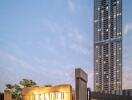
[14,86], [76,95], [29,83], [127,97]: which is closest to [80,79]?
[76,95]

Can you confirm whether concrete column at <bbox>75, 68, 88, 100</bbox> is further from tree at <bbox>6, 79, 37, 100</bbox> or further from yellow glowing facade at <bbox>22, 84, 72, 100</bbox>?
tree at <bbox>6, 79, 37, 100</bbox>

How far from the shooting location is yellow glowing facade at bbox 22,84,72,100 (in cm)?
2116

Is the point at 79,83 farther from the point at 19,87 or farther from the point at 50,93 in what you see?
the point at 19,87

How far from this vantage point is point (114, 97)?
57.8 m

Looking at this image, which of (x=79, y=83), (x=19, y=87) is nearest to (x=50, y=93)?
(x=79, y=83)

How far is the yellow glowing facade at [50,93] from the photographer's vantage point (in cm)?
2116

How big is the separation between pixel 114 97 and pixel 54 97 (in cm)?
3778

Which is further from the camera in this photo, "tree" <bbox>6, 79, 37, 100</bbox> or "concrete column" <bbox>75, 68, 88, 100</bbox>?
"tree" <bbox>6, 79, 37, 100</bbox>

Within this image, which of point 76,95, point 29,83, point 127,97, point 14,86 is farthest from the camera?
point 127,97

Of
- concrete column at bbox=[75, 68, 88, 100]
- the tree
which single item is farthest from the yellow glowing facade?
the tree

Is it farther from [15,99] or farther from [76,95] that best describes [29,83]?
[76,95]

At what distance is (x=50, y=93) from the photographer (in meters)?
21.5

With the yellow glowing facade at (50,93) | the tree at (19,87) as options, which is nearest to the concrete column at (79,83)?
the yellow glowing facade at (50,93)

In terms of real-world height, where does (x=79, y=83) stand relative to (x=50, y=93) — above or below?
above
